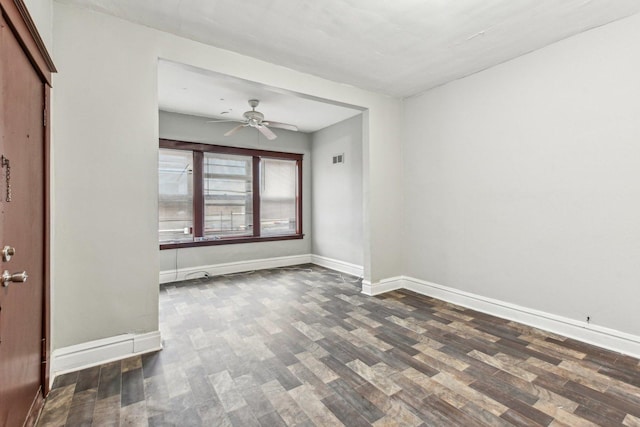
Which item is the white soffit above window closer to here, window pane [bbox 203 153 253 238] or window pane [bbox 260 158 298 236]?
window pane [bbox 203 153 253 238]

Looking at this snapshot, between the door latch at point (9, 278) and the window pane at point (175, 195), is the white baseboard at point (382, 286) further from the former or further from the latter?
the door latch at point (9, 278)

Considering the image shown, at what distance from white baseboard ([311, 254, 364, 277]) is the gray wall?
36cm

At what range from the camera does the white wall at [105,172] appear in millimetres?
2305

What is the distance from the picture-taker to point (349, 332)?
2.96 m

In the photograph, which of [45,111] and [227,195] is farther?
[227,195]

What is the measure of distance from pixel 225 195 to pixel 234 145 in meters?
0.96

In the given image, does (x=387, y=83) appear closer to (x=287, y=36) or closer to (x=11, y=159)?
(x=287, y=36)

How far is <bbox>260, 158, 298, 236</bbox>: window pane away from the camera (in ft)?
20.0

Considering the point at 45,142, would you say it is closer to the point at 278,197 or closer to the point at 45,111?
the point at 45,111

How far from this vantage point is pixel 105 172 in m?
2.46

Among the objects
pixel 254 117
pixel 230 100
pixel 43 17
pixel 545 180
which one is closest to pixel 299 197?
pixel 254 117

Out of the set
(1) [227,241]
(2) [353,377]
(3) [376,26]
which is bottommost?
(2) [353,377]

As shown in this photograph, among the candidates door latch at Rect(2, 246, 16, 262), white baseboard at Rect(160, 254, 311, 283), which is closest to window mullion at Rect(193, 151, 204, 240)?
white baseboard at Rect(160, 254, 311, 283)

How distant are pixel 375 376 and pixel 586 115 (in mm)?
2979
